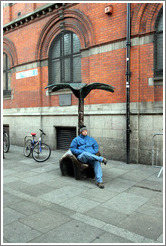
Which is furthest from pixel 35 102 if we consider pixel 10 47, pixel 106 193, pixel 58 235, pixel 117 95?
pixel 58 235

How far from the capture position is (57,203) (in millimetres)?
4445

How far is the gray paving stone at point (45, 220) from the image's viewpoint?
3.48 meters

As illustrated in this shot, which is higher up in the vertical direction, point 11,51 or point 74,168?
point 11,51

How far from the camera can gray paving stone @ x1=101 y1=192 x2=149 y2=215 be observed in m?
4.13

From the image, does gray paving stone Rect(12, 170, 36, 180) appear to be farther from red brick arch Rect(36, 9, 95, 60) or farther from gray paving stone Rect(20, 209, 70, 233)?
red brick arch Rect(36, 9, 95, 60)

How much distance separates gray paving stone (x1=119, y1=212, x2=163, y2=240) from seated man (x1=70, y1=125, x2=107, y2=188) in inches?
62.1

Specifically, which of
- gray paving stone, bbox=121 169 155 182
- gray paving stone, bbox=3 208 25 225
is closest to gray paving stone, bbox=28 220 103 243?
gray paving stone, bbox=3 208 25 225

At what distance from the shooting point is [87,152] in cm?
564

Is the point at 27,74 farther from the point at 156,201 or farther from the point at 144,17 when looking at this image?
the point at 156,201

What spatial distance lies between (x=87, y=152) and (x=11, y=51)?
9.89 m

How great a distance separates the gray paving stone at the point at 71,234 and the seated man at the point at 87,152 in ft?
6.23

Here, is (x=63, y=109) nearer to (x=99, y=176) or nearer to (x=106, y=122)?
(x=106, y=122)

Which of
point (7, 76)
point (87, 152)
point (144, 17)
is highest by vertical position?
point (144, 17)

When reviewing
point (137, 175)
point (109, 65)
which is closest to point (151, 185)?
point (137, 175)
